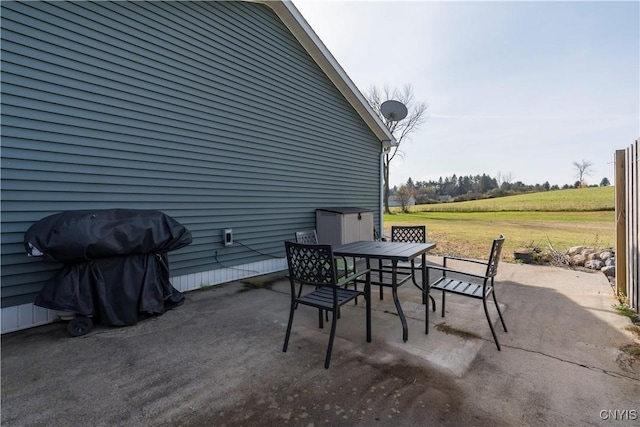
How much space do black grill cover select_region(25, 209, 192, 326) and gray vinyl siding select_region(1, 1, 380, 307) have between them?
623mm

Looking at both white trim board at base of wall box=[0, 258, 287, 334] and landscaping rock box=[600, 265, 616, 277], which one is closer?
white trim board at base of wall box=[0, 258, 287, 334]

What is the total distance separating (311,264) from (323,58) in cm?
532

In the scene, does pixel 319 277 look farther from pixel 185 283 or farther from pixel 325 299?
pixel 185 283

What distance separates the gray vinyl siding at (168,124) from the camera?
3.00 meters

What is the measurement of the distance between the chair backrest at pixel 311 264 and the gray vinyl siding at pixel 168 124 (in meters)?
2.50

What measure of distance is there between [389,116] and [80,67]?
6075 mm

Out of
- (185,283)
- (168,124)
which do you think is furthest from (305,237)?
(168,124)

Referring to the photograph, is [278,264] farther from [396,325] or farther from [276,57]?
[276,57]

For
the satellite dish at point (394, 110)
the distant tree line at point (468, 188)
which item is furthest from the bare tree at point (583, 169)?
the satellite dish at point (394, 110)

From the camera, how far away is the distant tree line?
1549 inches

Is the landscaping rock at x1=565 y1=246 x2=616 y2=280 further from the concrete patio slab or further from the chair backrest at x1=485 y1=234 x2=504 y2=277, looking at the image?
the chair backrest at x1=485 y1=234 x2=504 y2=277

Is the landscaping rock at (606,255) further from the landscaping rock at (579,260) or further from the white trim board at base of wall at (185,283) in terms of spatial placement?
the white trim board at base of wall at (185,283)

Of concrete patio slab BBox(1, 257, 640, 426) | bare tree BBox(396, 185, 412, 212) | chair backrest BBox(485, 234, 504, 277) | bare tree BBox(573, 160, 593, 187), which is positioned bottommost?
concrete patio slab BBox(1, 257, 640, 426)

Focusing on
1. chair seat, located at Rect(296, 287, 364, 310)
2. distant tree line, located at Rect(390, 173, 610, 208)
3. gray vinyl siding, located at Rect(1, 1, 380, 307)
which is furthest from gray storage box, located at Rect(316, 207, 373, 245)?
distant tree line, located at Rect(390, 173, 610, 208)
